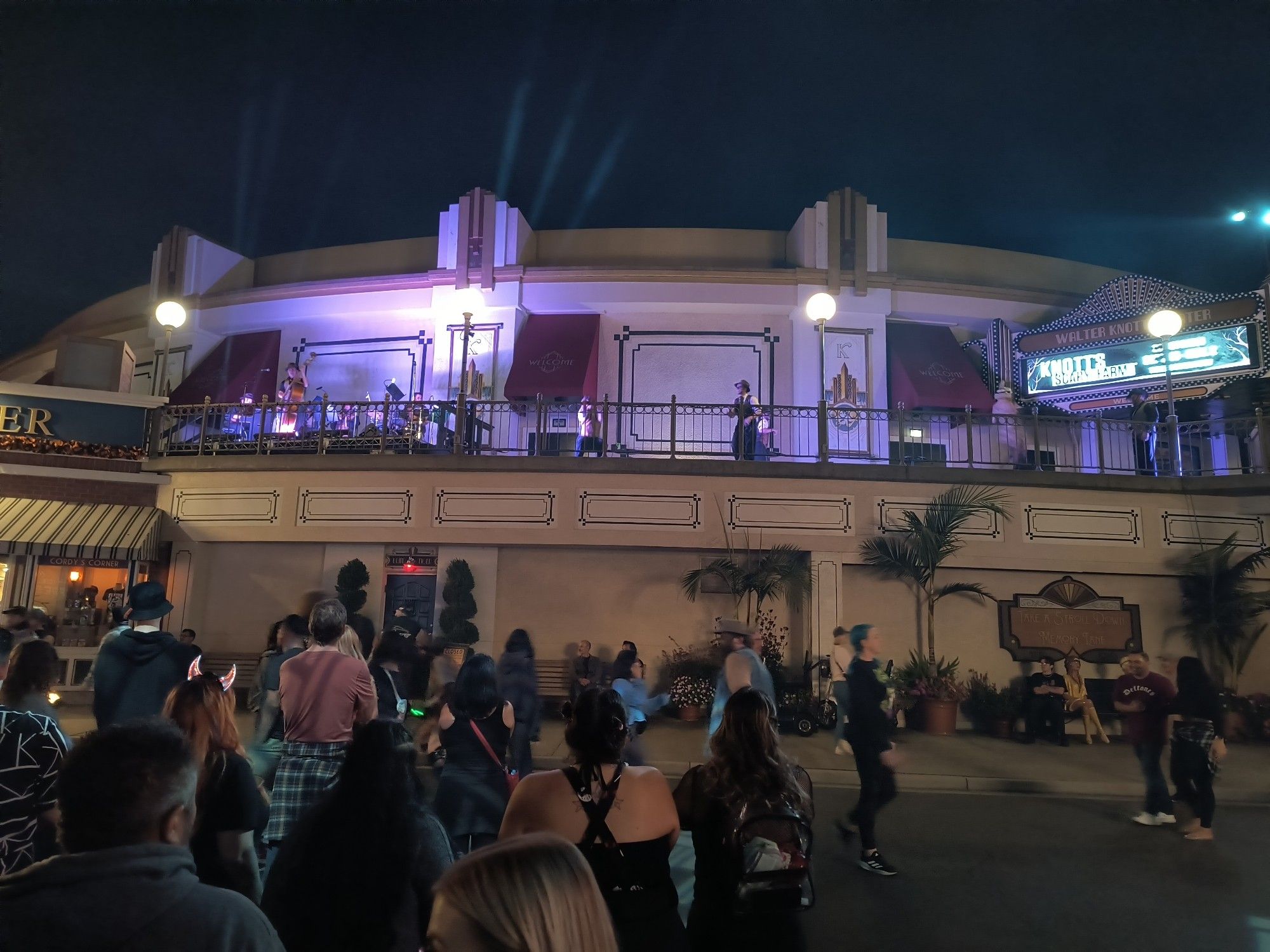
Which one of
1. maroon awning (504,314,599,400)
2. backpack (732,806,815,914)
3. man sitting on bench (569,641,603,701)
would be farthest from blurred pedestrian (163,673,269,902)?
maroon awning (504,314,599,400)

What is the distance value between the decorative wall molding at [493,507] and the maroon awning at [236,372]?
25.5ft

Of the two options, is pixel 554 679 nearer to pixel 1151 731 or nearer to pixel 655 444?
pixel 655 444

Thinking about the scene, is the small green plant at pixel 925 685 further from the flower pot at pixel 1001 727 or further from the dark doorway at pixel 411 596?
the dark doorway at pixel 411 596

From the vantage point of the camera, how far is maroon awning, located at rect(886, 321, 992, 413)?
688 inches

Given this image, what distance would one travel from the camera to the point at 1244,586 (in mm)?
13461

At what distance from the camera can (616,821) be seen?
279 cm

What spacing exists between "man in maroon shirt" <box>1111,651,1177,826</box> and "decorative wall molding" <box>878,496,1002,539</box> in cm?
580

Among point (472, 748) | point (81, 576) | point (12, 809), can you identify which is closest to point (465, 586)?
point (81, 576)

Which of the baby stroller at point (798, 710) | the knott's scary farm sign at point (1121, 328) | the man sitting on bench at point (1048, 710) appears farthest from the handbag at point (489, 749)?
the knott's scary farm sign at point (1121, 328)

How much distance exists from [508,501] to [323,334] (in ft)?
30.7

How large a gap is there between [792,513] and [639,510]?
2.61 meters

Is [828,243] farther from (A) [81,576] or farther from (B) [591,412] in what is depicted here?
(A) [81,576]

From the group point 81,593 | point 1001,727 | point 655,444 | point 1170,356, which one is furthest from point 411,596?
point 1170,356

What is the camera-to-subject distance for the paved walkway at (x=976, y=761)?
367 inches
